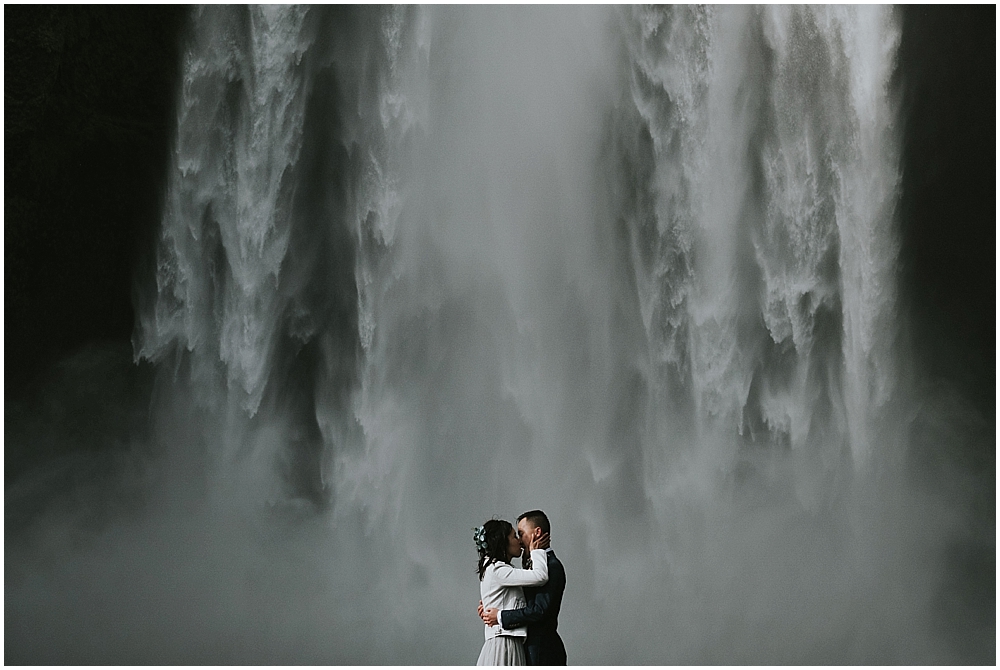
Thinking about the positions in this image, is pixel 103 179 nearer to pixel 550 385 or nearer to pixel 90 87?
pixel 90 87

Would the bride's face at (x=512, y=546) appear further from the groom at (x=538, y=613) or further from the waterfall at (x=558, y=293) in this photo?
the waterfall at (x=558, y=293)

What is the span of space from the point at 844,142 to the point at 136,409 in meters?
8.32

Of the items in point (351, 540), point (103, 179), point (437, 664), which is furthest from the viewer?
point (103, 179)

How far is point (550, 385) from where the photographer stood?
35.9ft

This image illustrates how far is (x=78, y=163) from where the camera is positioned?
10820 mm

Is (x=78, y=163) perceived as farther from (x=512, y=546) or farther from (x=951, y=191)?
(x=951, y=191)

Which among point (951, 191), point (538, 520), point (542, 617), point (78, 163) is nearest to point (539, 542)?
point (538, 520)

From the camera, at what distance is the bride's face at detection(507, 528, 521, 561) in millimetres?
4926

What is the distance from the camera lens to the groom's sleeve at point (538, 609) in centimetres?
483

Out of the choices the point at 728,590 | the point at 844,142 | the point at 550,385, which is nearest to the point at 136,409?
the point at 550,385

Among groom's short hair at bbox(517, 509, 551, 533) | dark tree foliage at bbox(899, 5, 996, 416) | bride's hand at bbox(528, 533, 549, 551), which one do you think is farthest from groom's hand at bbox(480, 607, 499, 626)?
dark tree foliage at bbox(899, 5, 996, 416)

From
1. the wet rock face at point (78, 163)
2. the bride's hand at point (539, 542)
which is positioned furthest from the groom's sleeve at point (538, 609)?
the wet rock face at point (78, 163)

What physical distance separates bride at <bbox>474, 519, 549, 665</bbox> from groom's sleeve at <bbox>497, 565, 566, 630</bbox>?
6 centimetres

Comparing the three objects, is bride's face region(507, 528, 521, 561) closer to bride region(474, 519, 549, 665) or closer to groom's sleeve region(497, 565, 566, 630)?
bride region(474, 519, 549, 665)
